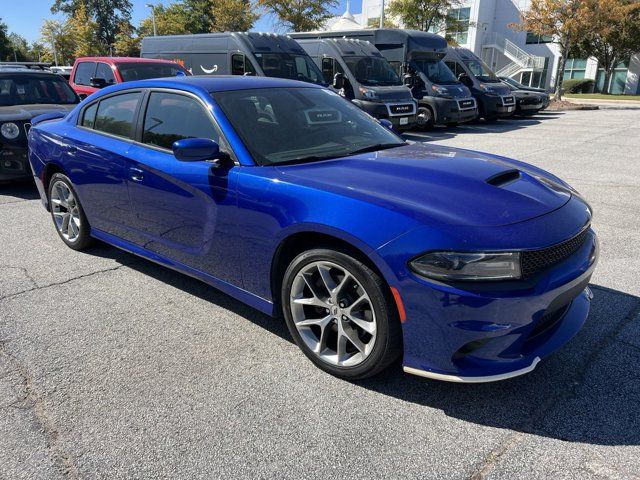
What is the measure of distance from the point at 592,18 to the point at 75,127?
83.2 feet

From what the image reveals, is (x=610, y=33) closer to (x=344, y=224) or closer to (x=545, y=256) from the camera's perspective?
(x=545, y=256)

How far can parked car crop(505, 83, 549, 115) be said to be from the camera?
60.3 feet

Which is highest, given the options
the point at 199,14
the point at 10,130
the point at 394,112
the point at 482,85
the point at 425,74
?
the point at 199,14

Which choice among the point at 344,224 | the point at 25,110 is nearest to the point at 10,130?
the point at 25,110

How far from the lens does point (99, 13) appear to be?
7019 cm

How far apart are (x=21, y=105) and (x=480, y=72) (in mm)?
14730

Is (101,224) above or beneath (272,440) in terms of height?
above

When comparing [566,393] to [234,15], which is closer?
[566,393]

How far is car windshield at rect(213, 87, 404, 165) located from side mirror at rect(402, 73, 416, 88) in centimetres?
1170

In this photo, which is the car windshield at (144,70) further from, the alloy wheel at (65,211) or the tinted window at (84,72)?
the alloy wheel at (65,211)

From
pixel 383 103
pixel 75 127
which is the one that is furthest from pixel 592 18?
pixel 75 127

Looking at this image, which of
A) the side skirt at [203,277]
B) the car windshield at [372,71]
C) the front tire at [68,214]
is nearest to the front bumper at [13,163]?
the front tire at [68,214]

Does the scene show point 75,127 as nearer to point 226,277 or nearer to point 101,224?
point 101,224

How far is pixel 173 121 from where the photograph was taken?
12.1 ft
